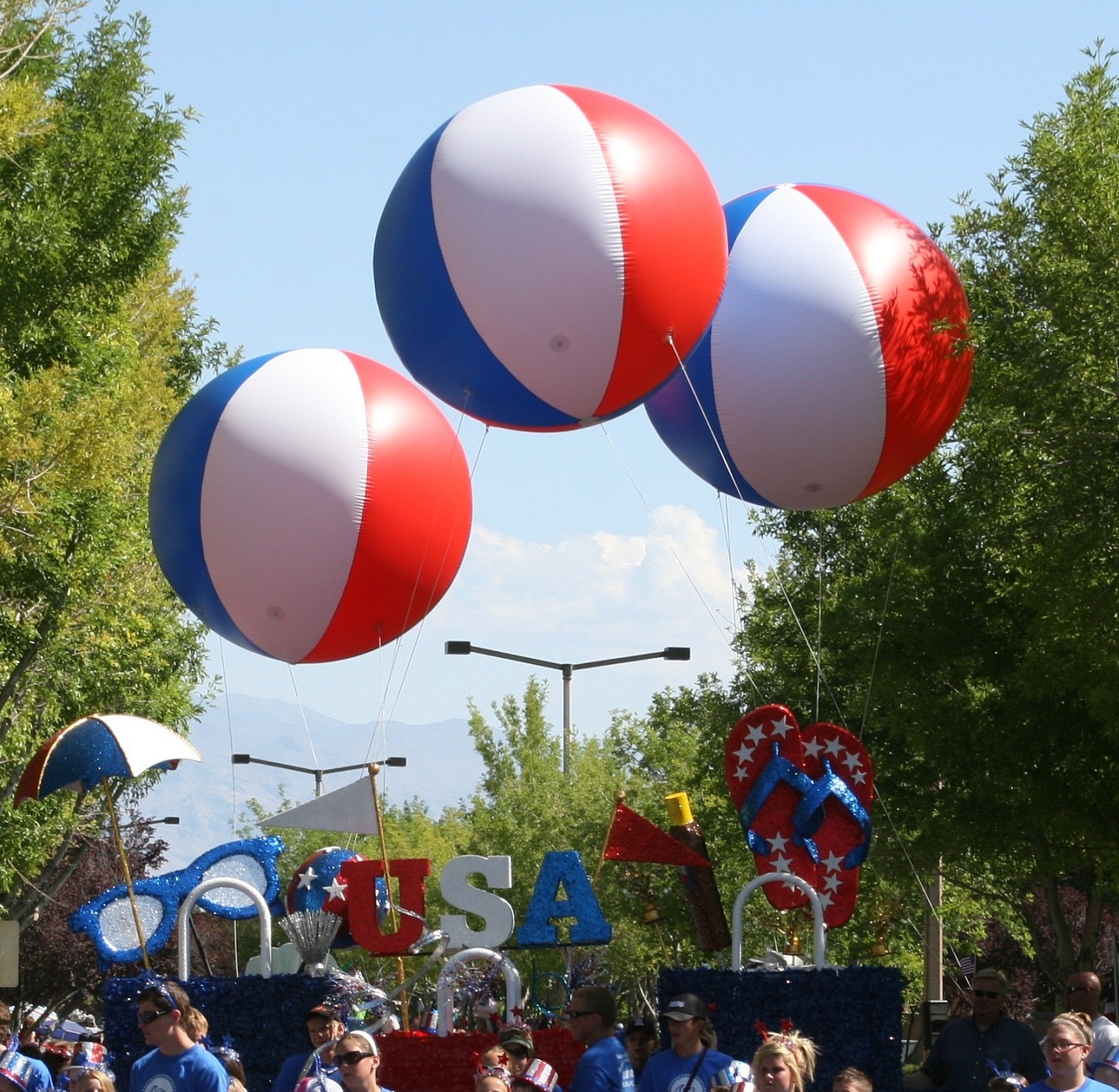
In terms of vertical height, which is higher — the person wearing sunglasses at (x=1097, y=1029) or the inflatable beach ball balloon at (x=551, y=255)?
the inflatable beach ball balloon at (x=551, y=255)

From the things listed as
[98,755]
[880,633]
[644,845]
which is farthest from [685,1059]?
[880,633]

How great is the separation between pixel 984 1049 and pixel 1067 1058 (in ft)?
8.14

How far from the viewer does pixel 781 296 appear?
11.8 m

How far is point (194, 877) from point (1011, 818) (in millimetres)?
10321

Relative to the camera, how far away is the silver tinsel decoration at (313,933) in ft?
35.1

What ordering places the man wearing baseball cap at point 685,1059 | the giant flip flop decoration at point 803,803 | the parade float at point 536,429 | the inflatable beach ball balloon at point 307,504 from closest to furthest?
the man wearing baseball cap at point 685,1059 → the parade float at point 536,429 → the giant flip flop decoration at point 803,803 → the inflatable beach ball balloon at point 307,504

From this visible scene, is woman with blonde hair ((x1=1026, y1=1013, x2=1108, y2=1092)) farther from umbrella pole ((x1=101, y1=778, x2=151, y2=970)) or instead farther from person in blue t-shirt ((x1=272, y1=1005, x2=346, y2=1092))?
umbrella pole ((x1=101, y1=778, x2=151, y2=970))

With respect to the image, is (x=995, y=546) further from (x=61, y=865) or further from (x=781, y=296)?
(x=61, y=865)

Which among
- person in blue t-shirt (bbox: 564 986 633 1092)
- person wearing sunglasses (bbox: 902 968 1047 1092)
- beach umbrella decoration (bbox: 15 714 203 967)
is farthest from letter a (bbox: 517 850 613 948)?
beach umbrella decoration (bbox: 15 714 203 967)

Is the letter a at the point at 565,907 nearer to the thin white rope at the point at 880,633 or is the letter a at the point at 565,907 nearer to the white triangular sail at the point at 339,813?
the white triangular sail at the point at 339,813

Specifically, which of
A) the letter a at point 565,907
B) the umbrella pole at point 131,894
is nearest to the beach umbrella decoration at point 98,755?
the umbrella pole at point 131,894

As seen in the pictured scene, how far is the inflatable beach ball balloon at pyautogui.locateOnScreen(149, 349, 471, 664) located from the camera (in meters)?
11.5

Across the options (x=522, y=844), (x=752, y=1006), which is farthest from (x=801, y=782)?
(x=522, y=844)

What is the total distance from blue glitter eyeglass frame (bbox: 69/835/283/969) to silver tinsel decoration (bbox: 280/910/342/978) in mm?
419
